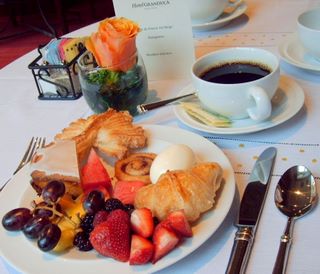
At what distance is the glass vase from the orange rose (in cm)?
1

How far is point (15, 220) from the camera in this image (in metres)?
0.63

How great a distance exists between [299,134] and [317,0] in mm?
769

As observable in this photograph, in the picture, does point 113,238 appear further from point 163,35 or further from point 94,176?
point 163,35

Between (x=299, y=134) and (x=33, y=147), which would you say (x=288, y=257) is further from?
(x=33, y=147)

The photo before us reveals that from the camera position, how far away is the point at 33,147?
88cm

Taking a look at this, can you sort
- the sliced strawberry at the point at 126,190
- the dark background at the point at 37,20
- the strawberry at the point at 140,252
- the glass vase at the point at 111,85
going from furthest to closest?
the dark background at the point at 37,20 → the glass vase at the point at 111,85 → the sliced strawberry at the point at 126,190 → the strawberry at the point at 140,252

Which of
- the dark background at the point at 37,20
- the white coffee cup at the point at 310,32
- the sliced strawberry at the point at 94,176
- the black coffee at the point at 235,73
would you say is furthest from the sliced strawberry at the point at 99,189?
the dark background at the point at 37,20

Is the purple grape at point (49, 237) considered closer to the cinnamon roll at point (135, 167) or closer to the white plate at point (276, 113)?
the cinnamon roll at point (135, 167)

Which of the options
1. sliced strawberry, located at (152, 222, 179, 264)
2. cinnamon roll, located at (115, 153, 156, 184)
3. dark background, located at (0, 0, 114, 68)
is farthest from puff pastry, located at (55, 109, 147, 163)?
dark background, located at (0, 0, 114, 68)

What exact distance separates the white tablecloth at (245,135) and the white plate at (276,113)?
22 millimetres

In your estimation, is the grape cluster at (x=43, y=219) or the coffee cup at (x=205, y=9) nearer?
the grape cluster at (x=43, y=219)

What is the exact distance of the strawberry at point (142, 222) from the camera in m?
0.58

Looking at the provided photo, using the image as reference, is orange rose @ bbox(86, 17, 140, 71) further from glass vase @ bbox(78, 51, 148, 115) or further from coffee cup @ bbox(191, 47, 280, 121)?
coffee cup @ bbox(191, 47, 280, 121)

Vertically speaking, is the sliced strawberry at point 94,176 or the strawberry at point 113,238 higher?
the strawberry at point 113,238
